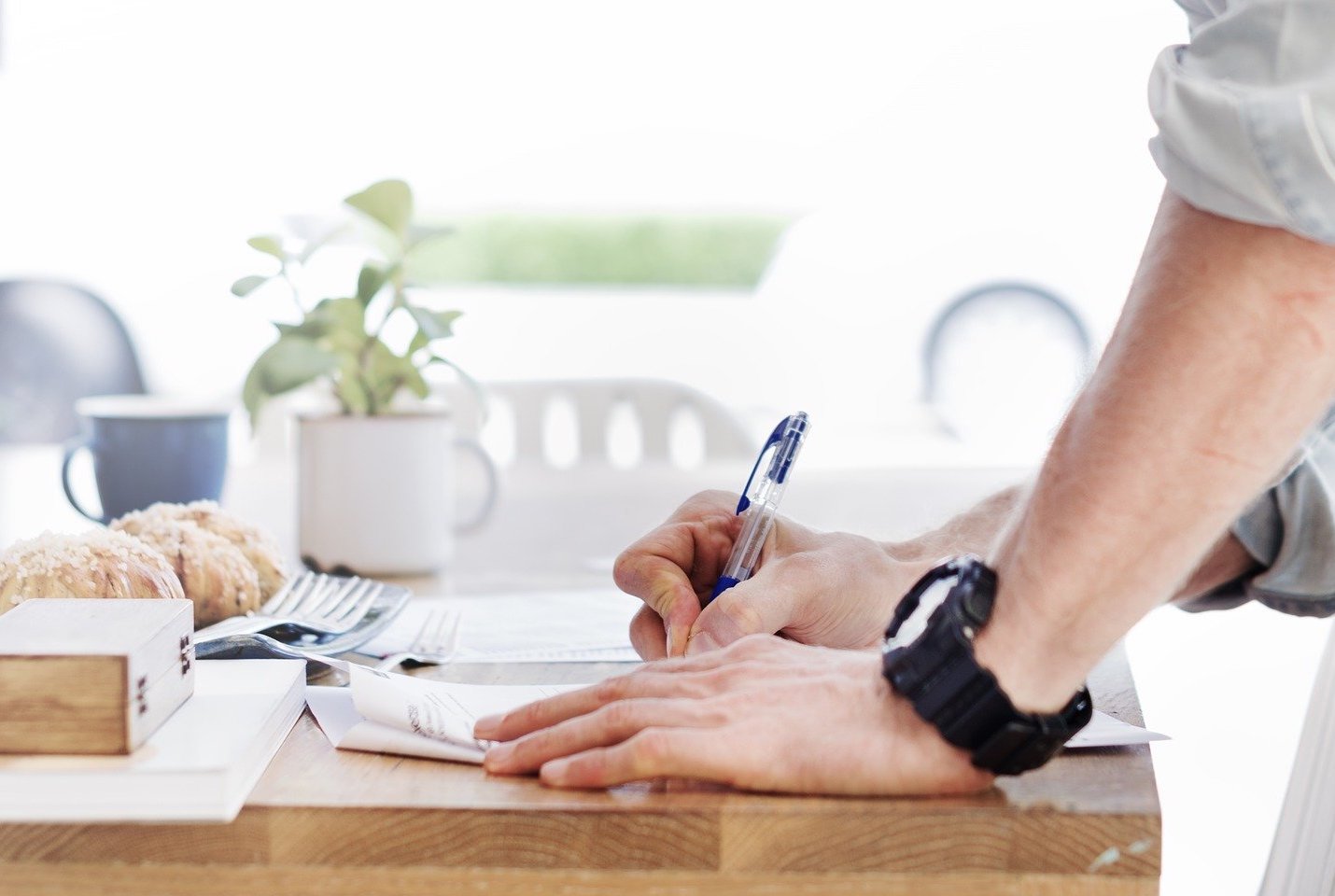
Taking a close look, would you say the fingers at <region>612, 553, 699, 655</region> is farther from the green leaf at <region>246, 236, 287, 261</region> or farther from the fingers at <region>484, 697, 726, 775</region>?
the green leaf at <region>246, 236, 287, 261</region>

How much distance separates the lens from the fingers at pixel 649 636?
0.87 meters

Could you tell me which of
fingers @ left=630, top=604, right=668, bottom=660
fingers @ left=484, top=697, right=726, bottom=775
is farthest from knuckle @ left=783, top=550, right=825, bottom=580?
fingers @ left=484, top=697, right=726, bottom=775

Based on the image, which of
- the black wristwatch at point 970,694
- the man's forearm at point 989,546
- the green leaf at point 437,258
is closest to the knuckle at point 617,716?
the black wristwatch at point 970,694

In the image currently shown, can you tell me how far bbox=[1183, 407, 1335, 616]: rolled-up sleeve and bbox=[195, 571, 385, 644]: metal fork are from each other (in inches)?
24.6

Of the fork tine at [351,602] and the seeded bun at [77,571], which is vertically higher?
the seeded bun at [77,571]

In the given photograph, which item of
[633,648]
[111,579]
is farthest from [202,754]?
[633,648]

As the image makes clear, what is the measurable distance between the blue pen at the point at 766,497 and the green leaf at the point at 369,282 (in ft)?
1.99

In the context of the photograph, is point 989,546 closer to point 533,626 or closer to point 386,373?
point 533,626

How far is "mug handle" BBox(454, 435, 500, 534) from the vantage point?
1440 millimetres

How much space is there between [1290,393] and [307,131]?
8403 millimetres

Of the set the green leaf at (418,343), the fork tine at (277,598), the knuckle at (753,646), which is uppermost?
the green leaf at (418,343)

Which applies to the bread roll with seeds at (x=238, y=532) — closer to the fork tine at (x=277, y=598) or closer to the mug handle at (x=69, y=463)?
the fork tine at (x=277, y=598)

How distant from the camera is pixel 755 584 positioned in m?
0.79

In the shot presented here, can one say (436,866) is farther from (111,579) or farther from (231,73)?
(231,73)
